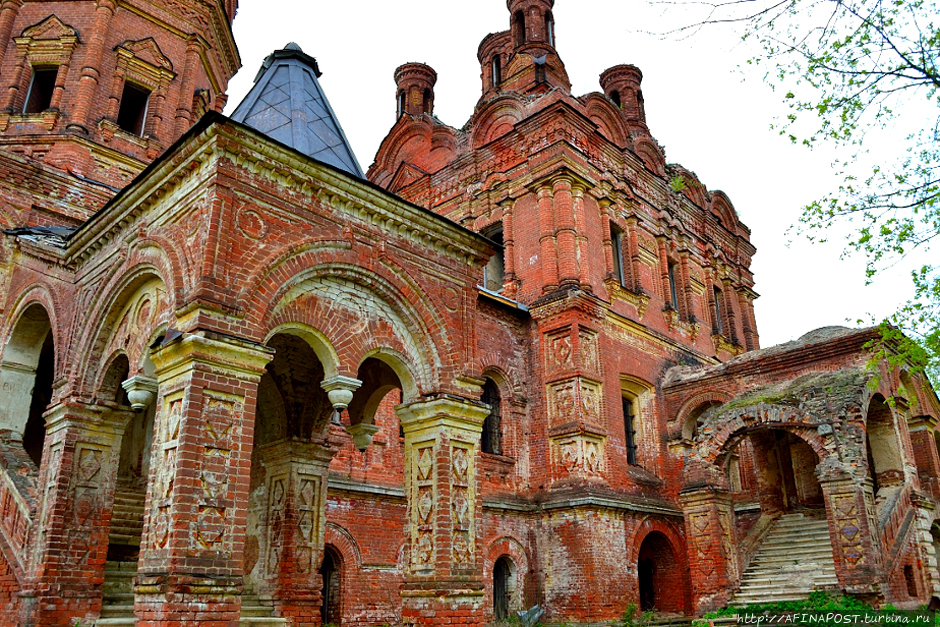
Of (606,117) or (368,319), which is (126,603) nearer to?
(368,319)

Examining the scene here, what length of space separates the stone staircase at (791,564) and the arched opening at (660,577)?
5.09ft

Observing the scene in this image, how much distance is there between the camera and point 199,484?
20.3 feet

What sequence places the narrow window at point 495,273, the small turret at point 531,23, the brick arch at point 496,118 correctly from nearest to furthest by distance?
the brick arch at point 496,118, the narrow window at point 495,273, the small turret at point 531,23

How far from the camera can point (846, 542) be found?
12969mm

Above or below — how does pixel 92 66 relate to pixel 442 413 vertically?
above

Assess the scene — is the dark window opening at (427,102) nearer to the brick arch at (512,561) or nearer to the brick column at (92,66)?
the brick column at (92,66)

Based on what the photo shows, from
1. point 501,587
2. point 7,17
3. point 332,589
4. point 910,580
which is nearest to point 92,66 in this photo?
point 7,17

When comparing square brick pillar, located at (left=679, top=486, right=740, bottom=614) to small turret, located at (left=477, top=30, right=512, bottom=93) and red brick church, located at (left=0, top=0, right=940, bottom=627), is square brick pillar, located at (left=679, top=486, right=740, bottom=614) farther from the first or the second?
small turret, located at (left=477, top=30, right=512, bottom=93)

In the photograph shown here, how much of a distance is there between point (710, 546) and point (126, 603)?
10355mm

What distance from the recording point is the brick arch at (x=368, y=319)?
7.41 meters

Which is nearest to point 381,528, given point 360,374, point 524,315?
point 360,374

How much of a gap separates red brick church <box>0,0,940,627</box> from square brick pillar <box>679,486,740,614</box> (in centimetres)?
8

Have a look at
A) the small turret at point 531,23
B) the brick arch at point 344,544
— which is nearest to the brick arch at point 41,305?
the brick arch at point 344,544

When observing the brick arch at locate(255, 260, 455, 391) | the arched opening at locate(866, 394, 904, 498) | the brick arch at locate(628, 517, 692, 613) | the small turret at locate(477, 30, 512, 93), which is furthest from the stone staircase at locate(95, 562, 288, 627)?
the small turret at locate(477, 30, 512, 93)
